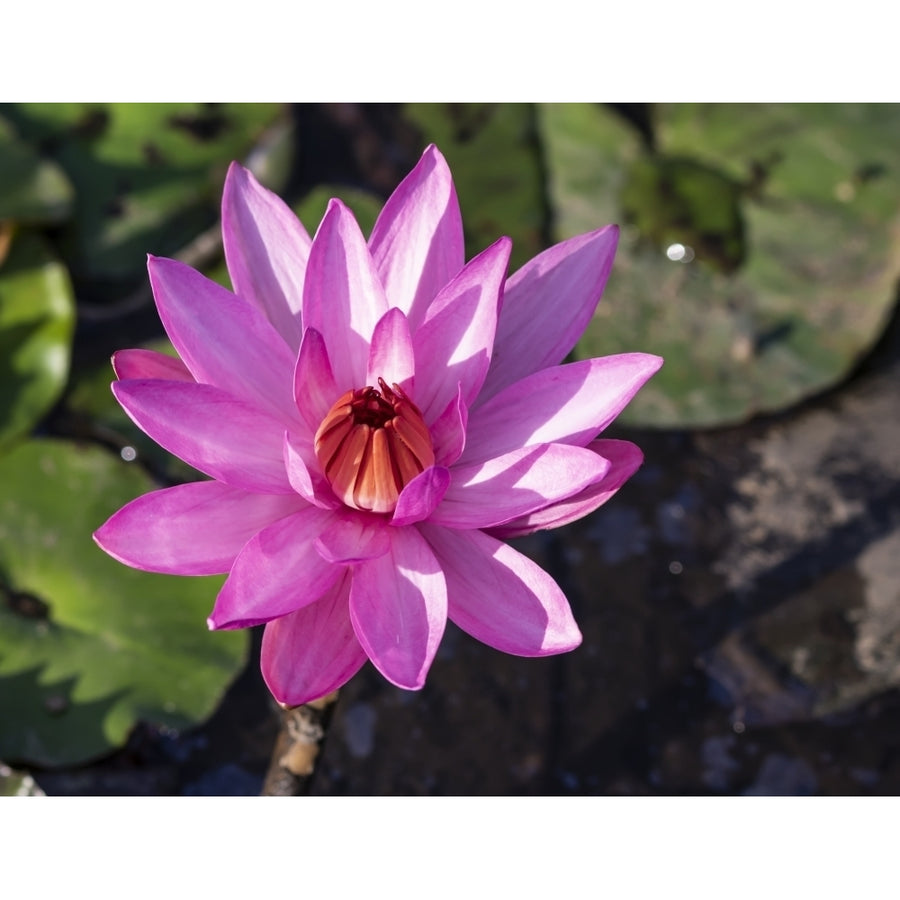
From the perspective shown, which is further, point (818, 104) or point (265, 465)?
point (818, 104)

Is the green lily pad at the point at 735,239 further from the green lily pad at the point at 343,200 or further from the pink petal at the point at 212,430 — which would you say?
the pink petal at the point at 212,430

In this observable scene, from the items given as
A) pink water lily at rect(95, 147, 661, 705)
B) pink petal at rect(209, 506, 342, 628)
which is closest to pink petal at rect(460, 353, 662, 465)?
pink water lily at rect(95, 147, 661, 705)

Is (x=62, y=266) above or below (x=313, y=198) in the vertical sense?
below

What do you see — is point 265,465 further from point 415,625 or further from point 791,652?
point 791,652

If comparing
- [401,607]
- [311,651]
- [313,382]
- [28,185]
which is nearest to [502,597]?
[401,607]

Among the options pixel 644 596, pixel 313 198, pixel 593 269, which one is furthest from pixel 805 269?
pixel 593 269

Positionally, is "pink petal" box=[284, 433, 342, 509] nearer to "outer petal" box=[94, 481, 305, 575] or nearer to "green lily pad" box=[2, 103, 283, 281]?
"outer petal" box=[94, 481, 305, 575]
